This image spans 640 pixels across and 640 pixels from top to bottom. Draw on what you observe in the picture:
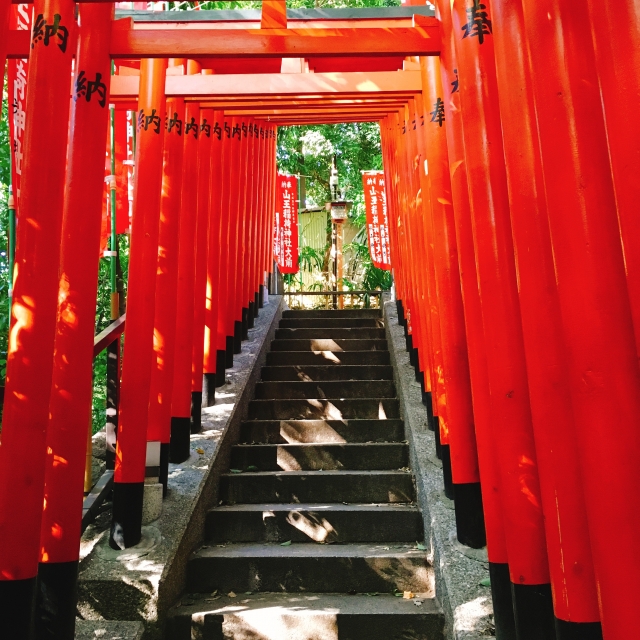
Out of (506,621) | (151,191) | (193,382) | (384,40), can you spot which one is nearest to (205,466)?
(193,382)

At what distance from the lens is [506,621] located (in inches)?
104

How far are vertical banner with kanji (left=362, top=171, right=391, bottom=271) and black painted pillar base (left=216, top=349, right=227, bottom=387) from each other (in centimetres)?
512

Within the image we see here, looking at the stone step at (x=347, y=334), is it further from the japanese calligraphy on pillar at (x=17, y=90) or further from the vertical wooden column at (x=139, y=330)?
the japanese calligraphy on pillar at (x=17, y=90)

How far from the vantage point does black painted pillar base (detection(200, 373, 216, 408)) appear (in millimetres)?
5777

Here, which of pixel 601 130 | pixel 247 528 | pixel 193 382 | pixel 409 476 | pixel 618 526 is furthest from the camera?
pixel 193 382

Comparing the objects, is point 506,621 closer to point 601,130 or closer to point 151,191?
point 601,130

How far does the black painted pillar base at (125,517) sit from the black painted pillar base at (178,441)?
1045 millimetres

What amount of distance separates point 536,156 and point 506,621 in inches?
79.2

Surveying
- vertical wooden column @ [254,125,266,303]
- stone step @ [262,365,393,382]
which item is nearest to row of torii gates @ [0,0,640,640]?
stone step @ [262,365,393,382]

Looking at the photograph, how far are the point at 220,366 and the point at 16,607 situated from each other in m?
3.78

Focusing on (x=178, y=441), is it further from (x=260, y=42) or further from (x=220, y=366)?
(x=260, y=42)

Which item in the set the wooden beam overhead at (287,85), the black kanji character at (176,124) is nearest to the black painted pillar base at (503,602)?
the wooden beam overhead at (287,85)

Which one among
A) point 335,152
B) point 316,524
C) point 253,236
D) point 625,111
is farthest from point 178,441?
point 335,152

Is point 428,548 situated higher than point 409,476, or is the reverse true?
point 409,476
